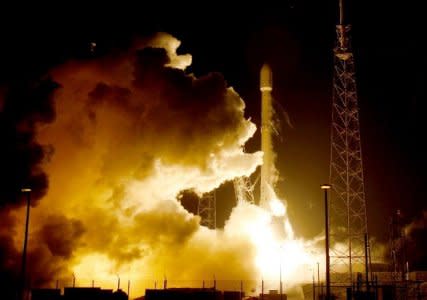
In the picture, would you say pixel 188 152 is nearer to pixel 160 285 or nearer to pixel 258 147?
pixel 160 285

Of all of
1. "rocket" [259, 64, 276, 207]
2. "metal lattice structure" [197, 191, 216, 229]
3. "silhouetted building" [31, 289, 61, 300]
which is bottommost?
"silhouetted building" [31, 289, 61, 300]

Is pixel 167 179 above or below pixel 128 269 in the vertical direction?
above

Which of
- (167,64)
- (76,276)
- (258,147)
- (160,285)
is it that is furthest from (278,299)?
(258,147)

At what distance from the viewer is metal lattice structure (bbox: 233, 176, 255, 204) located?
83250 millimetres

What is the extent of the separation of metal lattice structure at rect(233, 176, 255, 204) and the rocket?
5.80 feet

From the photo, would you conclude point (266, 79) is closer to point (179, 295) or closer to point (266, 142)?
point (266, 142)

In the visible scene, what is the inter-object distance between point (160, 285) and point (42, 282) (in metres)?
11.2

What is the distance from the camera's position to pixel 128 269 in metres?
63.3

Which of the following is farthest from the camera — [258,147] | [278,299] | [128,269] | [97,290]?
[258,147]

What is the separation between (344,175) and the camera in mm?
90812

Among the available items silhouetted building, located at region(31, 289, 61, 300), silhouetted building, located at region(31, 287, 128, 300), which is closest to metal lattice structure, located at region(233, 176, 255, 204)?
silhouetted building, located at region(31, 287, 128, 300)

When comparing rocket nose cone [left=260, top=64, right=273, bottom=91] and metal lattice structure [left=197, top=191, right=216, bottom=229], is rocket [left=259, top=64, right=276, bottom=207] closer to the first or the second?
rocket nose cone [left=260, top=64, right=273, bottom=91]

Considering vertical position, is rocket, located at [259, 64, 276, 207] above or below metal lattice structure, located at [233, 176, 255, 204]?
above

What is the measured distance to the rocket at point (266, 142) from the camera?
82.2 m
